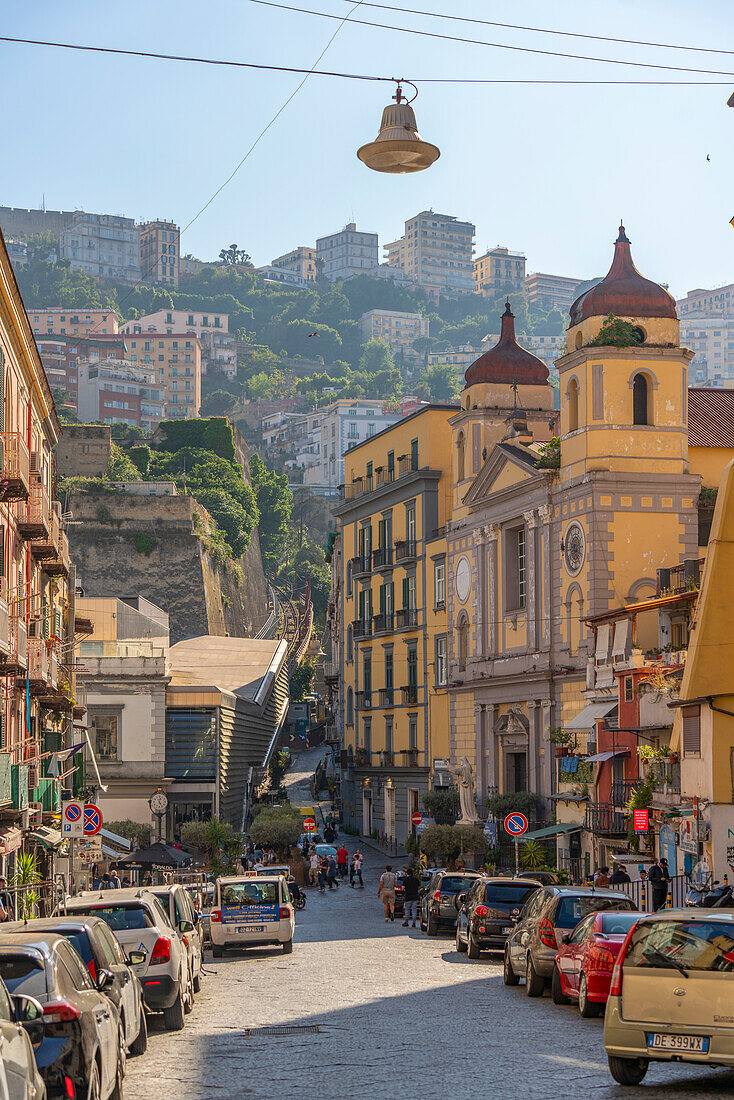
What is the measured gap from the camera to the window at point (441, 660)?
192 ft

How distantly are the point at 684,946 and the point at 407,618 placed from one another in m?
50.6

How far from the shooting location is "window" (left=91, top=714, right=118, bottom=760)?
57.7 meters

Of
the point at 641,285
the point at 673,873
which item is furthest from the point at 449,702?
the point at 673,873

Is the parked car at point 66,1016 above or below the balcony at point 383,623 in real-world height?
below

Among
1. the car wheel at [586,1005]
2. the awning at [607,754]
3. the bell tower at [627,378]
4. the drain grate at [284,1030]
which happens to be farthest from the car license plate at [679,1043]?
the bell tower at [627,378]

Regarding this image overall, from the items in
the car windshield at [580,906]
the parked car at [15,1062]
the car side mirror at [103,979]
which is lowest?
the car windshield at [580,906]

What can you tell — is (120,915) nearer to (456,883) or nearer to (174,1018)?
(174,1018)

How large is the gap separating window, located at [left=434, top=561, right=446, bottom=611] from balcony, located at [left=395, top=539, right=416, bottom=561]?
2687 millimetres

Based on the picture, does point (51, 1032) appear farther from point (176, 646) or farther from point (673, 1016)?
point (176, 646)

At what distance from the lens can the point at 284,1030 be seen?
51.1ft

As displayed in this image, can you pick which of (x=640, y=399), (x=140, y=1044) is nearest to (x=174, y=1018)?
(x=140, y=1044)

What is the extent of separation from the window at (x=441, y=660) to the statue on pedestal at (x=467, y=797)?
6359 millimetres

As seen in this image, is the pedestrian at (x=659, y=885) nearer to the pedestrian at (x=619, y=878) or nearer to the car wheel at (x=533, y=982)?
the pedestrian at (x=619, y=878)

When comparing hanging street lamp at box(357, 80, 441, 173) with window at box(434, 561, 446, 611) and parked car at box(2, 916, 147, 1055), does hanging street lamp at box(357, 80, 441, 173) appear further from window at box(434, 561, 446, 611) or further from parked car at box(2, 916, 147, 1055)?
window at box(434, 561, 446, 611)
